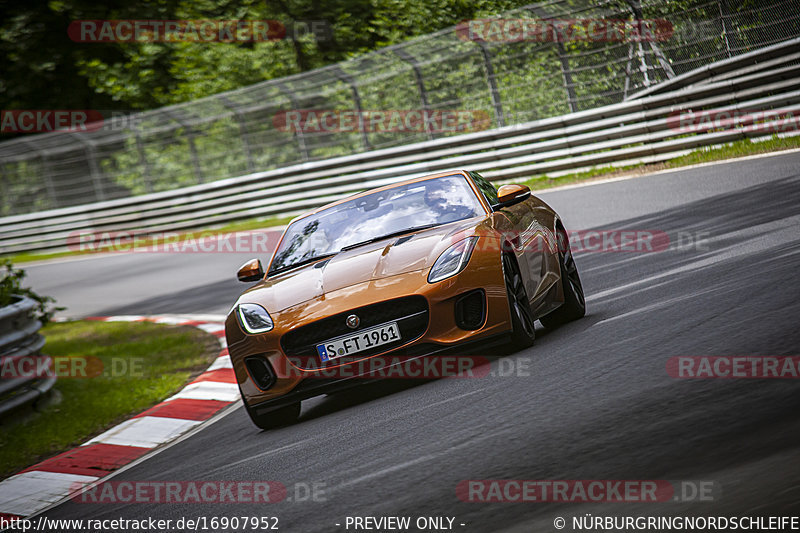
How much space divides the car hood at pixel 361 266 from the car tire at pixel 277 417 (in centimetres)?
64

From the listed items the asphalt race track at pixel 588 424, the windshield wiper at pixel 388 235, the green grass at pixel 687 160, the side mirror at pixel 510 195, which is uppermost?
the side mirror at pixel 510 195

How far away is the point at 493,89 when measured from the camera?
1867 centimetres

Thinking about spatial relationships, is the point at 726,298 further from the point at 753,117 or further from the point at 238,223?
the point at 238,223

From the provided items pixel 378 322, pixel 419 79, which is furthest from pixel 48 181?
pixel 378 322

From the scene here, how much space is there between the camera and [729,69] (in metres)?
14.7

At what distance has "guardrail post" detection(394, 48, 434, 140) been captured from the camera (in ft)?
64.5

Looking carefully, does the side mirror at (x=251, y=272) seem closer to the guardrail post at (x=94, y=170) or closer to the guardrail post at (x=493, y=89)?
the guardrail post at (x=493, y=89)

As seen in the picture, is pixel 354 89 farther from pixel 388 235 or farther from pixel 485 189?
pixel 388 235

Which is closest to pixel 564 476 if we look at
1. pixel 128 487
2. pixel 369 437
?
pixel 369 437

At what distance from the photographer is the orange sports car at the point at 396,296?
18.6 ft

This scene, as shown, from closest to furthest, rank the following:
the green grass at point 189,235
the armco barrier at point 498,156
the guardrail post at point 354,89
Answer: the armco barrier at point 498,156 → the guardrail post at point 354,89 → the green grass at point 189,235

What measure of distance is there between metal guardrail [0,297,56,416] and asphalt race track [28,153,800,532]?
202 cm

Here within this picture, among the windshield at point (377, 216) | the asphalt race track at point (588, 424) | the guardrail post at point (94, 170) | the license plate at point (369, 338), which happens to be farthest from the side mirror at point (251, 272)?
the guardrail post at point (94, 170)

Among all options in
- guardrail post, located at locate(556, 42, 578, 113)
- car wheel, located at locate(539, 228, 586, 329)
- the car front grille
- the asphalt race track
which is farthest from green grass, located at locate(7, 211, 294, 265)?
the car front grille
